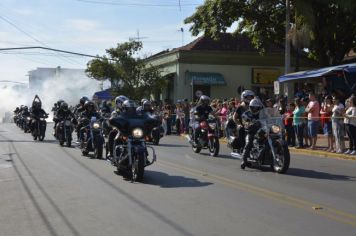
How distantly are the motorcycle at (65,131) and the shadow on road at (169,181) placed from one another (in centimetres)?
874

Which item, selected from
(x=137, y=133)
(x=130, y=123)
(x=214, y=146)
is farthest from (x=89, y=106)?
(x=137, y=133)

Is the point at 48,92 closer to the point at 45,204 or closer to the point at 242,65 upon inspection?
the point at 242,65

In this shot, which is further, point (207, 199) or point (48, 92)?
point (48, 92)

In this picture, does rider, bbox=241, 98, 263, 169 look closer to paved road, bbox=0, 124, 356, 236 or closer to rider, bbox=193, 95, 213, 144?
paved road, bbox=0, 124, 356, 236

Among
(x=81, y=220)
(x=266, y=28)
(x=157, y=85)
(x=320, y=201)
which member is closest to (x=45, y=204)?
(x=81, y=220)

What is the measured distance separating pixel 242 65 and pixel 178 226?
126ft

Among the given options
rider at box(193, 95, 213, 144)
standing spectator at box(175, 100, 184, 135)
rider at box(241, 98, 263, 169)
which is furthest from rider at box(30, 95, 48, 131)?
rider at box(241, 98, 263, 169)

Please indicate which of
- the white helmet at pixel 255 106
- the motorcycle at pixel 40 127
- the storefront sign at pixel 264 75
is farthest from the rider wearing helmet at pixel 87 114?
the storefront sign at pixel 264 75

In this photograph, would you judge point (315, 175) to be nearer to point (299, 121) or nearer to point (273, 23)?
point (299, 121)

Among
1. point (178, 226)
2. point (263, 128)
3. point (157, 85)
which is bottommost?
point (178, 226)

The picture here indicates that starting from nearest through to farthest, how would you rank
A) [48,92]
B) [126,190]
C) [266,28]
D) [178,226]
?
[178,226] → [126,190] → [266,28] → [48,92]

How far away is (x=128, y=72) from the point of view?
Answer: 4553cm

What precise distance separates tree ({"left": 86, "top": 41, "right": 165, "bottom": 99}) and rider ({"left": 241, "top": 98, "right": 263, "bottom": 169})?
31.5m

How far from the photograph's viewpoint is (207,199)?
9.43 meters
